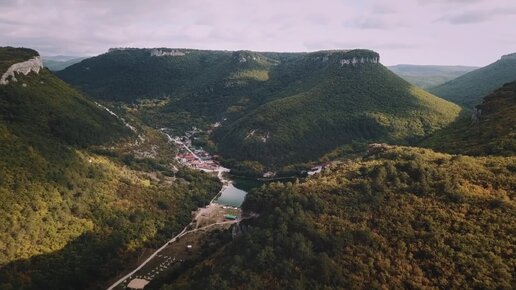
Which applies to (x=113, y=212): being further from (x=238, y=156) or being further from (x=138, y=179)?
(x=238, y=156)

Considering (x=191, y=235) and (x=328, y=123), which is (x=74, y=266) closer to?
(x=191, y=235)

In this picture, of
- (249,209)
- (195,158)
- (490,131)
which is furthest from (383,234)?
(195,158)

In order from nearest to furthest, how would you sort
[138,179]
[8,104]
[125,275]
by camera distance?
[125,275] → [8,104] → [138,179]

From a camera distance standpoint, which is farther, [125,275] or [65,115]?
[65,115]

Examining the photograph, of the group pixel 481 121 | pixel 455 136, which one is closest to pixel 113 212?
pixel 455 136

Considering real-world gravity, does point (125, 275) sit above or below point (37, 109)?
below

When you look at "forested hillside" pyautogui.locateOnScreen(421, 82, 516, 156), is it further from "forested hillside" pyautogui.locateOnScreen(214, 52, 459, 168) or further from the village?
the village

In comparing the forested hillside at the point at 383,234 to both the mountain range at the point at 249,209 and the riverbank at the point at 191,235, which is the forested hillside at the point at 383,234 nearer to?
the mountain range at the point at 249,209

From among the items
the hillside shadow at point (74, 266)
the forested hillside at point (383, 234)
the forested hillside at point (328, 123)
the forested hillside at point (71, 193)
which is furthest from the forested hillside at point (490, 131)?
the forested hillside at point (328, 123)
